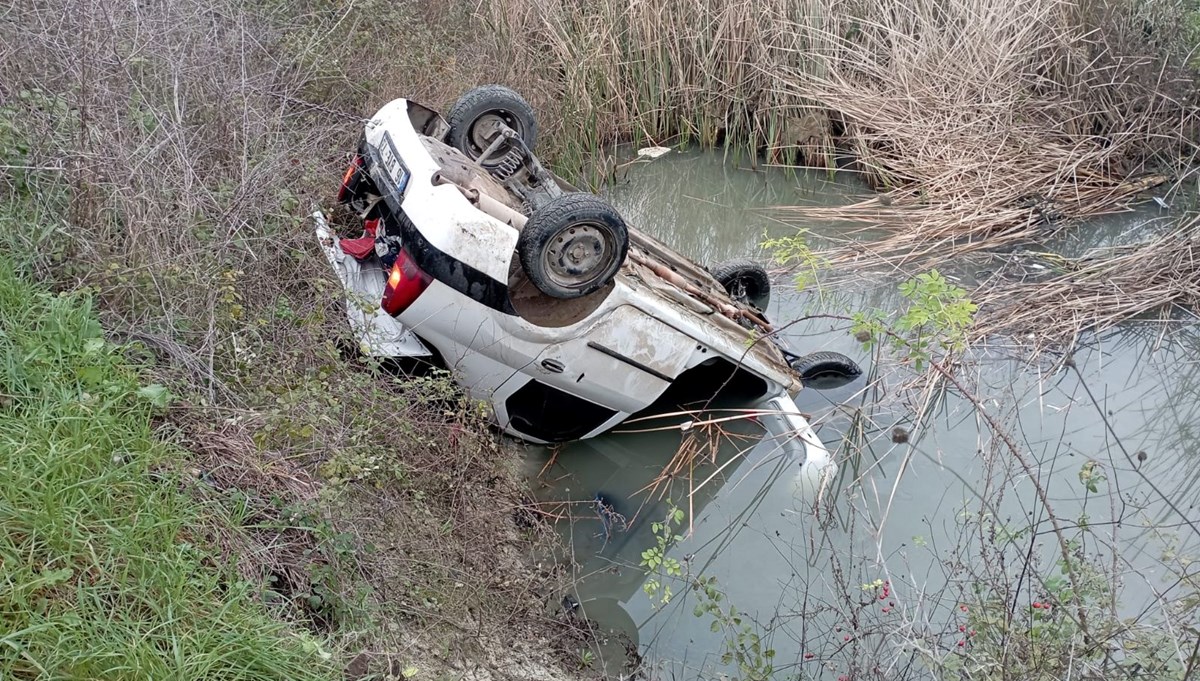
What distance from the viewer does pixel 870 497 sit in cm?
495

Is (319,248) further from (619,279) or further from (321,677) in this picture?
(321,677)

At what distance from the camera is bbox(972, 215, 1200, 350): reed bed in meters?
6.27

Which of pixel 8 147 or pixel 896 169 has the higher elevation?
pixel 896 169

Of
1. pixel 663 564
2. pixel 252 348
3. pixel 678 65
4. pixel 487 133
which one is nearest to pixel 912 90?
pixel 678 65

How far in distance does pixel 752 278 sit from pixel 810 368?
0.92 metres

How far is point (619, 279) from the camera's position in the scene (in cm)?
441

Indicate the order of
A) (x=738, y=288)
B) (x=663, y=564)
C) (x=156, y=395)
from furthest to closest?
(x=738, y=288)
(x=663, y=564)
(x=156, y=395)

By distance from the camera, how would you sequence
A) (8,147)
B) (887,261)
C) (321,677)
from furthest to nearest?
(887,261)
(8,147)
(321,677)

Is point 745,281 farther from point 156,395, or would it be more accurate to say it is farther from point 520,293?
point 156,395

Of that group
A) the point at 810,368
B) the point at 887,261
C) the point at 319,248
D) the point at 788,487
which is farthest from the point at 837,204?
the point at 319,248

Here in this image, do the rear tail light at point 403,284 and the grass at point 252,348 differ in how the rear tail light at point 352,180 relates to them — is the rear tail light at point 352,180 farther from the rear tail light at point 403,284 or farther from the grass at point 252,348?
the rear tail light at point 403,284

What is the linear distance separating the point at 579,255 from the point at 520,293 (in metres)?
0.36

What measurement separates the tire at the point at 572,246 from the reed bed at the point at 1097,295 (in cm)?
307

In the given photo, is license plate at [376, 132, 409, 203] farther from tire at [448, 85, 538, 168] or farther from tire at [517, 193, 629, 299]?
tire at [448, 85, 538, 168]
